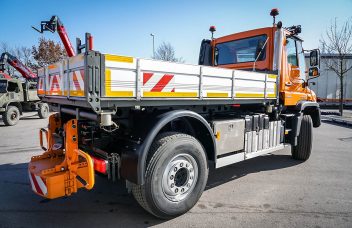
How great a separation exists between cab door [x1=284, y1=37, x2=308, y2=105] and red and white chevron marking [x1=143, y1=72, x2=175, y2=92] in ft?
10.5

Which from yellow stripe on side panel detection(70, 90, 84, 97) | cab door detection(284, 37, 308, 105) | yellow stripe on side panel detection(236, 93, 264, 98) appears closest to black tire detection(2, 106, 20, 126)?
yellow stripe on side panel detection(70, 90, 84, 97)

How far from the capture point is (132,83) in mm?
2822

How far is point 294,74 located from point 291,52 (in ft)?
1.62

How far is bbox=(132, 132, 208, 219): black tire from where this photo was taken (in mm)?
3033

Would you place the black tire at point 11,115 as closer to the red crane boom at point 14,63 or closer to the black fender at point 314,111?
the red crane boom at point 14,63

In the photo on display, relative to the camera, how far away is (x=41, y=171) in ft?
A: 10.1

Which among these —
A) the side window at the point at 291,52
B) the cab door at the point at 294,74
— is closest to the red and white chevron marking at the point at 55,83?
the cab door at the point at 294,74

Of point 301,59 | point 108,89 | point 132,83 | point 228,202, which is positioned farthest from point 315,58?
point 108,89

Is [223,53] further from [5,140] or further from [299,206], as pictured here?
[5,140]

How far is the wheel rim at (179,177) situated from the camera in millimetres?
3227

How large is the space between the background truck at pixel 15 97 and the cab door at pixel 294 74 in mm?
12227

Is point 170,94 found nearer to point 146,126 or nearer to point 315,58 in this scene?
point 146,126

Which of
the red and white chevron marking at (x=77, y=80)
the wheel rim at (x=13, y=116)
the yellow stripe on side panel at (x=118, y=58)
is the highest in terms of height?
the yellow stripe on side panel at (x=118, y=58)

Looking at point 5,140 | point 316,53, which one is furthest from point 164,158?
point 5,140
